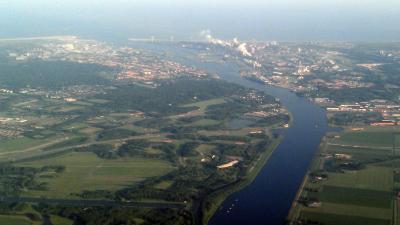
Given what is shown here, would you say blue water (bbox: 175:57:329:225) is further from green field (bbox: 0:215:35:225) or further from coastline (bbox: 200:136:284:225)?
green field (bbox: 0:215:35:225)

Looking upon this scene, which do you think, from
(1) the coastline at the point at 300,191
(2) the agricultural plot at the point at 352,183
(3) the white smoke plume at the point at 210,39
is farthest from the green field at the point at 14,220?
(3) the white smoke plume at the point at 210,39

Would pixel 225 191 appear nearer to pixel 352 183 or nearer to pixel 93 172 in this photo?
pixel 352 183

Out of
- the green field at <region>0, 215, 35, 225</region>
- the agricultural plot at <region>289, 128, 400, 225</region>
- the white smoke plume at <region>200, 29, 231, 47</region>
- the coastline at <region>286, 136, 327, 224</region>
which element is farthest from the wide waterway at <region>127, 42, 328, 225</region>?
the white smoke plume at <region>200, 29, 231, 47</region>

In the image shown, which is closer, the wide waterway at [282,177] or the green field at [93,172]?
the wide waterway at [282,177]

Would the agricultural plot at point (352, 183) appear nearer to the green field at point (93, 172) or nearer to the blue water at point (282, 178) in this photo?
the blue water at point (282, 178)

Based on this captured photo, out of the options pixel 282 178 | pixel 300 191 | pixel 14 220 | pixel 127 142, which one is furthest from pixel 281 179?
pixel 14 220

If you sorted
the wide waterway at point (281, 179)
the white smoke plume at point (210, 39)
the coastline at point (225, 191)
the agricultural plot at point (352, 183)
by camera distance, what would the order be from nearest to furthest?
the agricultural plot at point (352, 183)
the wide waterway at point (281, 179)
the coastline at point (225, 191)
the white smoke plume at point (210, 39)
